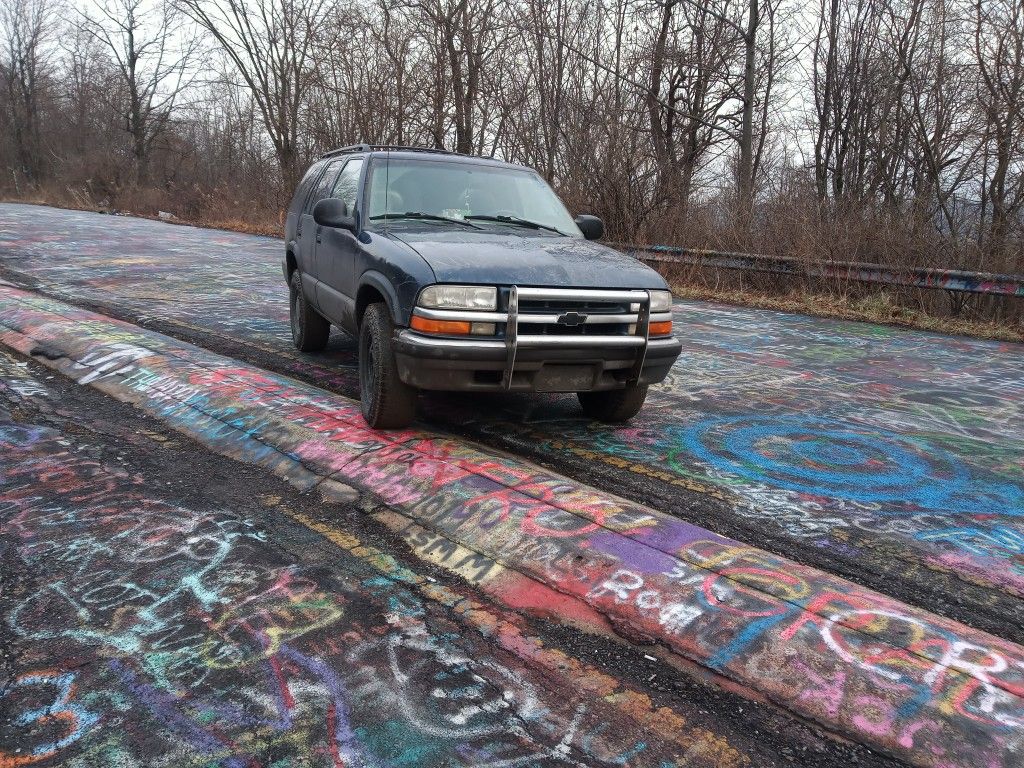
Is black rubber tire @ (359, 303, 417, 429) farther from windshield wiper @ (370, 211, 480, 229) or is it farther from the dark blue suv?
windshield wiper @ (370, 211, 480, 229)

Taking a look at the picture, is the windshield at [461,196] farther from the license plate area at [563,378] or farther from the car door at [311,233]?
the license plate area at [563,378]

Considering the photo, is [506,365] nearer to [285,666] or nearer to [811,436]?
[285,666]

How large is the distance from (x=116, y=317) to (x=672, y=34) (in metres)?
15.2

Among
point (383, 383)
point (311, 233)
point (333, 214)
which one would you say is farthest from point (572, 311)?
point (311, 233)

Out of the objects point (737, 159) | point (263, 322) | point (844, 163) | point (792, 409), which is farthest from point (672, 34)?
point (792, 409)

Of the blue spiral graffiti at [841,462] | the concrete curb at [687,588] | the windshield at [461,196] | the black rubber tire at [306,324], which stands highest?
the windshield at [461,196]

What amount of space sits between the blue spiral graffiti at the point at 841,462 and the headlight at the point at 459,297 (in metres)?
1.65

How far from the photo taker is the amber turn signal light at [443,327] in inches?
165

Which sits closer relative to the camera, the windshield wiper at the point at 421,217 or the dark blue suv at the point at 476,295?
the dark blue suv at the point at 476,295

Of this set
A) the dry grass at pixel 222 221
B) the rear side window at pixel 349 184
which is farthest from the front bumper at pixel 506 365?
the dry grass at pixel 222 221

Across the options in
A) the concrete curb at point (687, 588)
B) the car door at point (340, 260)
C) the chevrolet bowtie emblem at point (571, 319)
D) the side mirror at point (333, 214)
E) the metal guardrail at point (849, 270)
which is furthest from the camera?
the metal guardrail at point (849, 270)

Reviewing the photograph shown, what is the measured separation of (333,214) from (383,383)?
1.43m

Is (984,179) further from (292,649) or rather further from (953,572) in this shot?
(292,649)

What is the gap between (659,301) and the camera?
15.2 feet
